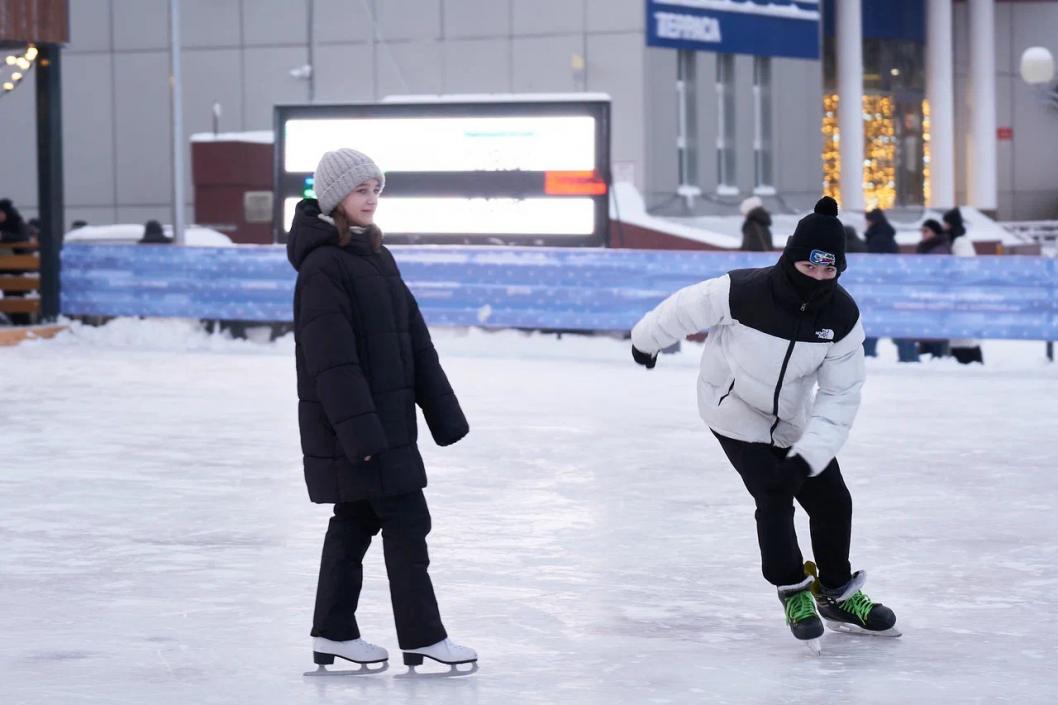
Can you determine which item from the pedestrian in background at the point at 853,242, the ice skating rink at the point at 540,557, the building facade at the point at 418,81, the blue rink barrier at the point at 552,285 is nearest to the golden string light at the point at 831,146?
the building facade at the point at 418,81

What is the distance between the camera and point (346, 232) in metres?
5.87

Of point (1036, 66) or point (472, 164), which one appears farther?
point (1036, 66)

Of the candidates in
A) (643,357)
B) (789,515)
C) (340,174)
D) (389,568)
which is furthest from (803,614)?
(340,174)

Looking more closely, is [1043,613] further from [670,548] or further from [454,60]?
[454,60]

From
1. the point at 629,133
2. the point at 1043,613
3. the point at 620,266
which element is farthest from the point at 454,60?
the point at 1043,613

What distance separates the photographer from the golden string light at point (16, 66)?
22125 mm

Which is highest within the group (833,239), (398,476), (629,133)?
(629,133)

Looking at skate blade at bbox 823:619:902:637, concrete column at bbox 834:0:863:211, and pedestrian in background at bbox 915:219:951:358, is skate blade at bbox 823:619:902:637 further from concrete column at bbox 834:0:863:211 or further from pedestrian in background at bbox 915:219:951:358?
concrete column at bbox 834:0:863:211

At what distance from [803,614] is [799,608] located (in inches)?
1.0

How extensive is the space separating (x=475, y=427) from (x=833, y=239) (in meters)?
7.24

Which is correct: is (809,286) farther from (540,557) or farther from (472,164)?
(472,164)

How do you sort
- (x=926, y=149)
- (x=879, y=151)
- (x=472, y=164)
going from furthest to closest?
(x=926, y=149) < (x=879, y=151) < (x=472, y=164)

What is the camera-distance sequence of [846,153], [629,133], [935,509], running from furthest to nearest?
[846,153] < [629,133] < [935,509]

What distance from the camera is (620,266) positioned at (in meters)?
19.8
